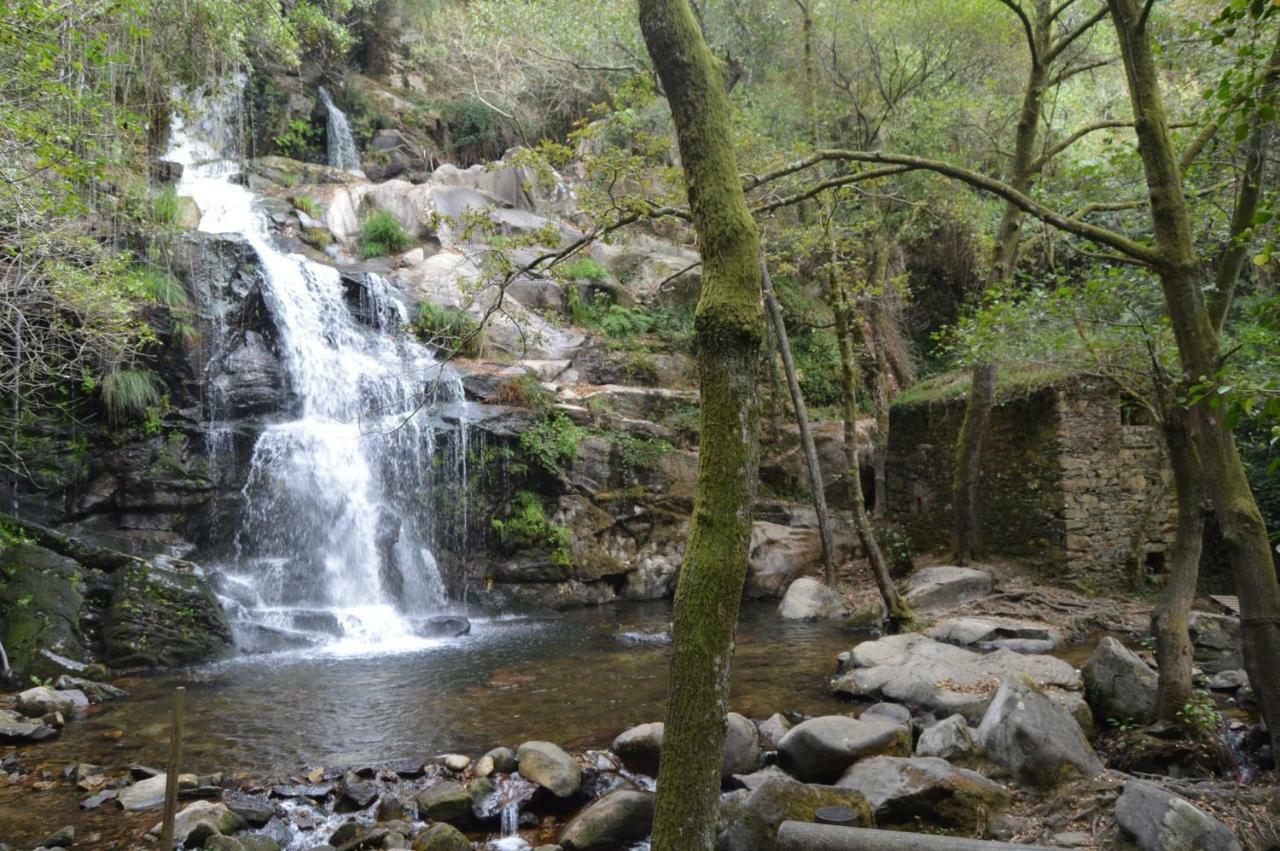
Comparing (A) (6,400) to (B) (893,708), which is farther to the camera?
→ (A) (6,400)

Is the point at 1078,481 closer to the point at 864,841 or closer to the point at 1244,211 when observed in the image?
the point at 1244,211

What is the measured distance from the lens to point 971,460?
1202 cm

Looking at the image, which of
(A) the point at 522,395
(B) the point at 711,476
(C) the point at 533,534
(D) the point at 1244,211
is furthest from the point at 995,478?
(B) the point at 711,476

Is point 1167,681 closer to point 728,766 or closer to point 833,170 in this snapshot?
point 728,766

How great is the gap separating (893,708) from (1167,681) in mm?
1995

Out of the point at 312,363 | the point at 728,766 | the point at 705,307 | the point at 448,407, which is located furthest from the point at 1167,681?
the point at 312,363

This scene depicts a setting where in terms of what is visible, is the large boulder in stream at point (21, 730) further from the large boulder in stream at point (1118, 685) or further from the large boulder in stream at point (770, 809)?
the large boulder in stream at point (1118, 685)

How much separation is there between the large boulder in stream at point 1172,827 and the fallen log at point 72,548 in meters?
10.4

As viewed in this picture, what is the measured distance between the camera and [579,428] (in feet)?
49.8

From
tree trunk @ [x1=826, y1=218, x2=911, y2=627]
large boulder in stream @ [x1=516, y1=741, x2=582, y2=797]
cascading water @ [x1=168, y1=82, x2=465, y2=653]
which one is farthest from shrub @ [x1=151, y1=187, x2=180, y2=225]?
large boulder in stream @ [x1=516, y1=741, x2=582, y2=797]

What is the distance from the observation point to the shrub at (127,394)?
11.7m

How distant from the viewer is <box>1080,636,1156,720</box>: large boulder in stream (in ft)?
19.9

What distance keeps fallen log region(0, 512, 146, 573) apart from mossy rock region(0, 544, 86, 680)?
0.16 meters

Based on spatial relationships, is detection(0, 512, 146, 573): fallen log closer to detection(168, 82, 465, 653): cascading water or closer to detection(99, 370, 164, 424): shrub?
detection(168, 82, 465, 653): cascading water
